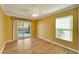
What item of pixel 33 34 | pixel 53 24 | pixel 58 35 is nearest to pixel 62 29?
pixel 58 35

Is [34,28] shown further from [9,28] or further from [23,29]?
[9,28]

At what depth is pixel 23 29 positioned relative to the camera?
7.18 meters

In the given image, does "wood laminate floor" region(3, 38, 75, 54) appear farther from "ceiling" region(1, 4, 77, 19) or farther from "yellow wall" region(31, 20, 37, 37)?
"yellow wall" region(31, 20, 37, 37)

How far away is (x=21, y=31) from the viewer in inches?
277

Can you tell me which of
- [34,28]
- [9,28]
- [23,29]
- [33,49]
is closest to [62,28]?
[33,49]

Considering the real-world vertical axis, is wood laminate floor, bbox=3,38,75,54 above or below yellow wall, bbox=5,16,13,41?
below

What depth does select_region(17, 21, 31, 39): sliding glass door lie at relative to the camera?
6711 mm

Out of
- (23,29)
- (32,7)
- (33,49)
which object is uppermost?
(32,7)

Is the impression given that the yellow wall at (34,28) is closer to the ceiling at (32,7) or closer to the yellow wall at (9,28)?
the yellow wall at (9,28)

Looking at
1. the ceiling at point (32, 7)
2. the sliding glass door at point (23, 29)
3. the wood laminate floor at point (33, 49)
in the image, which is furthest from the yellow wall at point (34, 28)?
the ceiling at point (32, 7)

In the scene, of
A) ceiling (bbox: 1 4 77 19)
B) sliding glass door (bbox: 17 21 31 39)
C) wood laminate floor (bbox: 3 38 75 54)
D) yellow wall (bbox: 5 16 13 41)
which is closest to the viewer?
ceiling (bbox: 1 4 77 19)

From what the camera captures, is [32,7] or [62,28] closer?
[32,7]

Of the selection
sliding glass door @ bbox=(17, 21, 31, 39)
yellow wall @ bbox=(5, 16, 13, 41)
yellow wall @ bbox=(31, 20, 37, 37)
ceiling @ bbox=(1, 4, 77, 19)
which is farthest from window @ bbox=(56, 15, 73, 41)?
yellow wall @ bbox=(31, 20, 37, 37)
